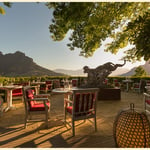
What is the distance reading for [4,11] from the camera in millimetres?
4637

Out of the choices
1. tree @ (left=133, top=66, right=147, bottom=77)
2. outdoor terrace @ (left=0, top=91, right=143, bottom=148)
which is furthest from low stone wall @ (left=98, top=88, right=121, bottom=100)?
tree @ (left=133, top=66, right=147, bottom=77)

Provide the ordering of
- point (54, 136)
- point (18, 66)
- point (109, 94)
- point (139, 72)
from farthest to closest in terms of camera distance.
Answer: point (18, 66)
point (139, 72)
point (109, 94)
point (54, 136)

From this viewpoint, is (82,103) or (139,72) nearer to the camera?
(82,103)

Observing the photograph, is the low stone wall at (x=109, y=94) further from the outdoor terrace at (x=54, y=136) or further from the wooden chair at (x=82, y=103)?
the wooden chair at (x=82, y=103)

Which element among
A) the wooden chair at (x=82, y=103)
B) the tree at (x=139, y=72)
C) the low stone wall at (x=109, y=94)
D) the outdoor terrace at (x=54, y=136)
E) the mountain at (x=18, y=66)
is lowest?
the outdoor terrace at (x=54, y=136)

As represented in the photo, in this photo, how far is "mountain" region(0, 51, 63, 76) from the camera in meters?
48.5

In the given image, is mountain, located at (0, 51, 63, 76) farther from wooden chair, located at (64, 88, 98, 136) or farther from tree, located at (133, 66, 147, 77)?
wooden chair, located at (64, 88, 98, 136)

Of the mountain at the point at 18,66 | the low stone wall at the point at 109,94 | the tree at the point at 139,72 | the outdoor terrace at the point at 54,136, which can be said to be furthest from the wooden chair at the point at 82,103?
the mountain at the point at 18,66

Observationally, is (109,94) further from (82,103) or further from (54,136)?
(54,136)

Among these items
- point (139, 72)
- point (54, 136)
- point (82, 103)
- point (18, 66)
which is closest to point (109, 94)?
point (82, 103)

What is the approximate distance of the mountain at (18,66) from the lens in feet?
159

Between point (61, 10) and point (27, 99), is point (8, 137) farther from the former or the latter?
point (61, 10)

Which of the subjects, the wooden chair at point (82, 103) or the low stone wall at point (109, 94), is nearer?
the wooden chair at point (82, 103)

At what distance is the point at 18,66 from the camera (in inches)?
2205
